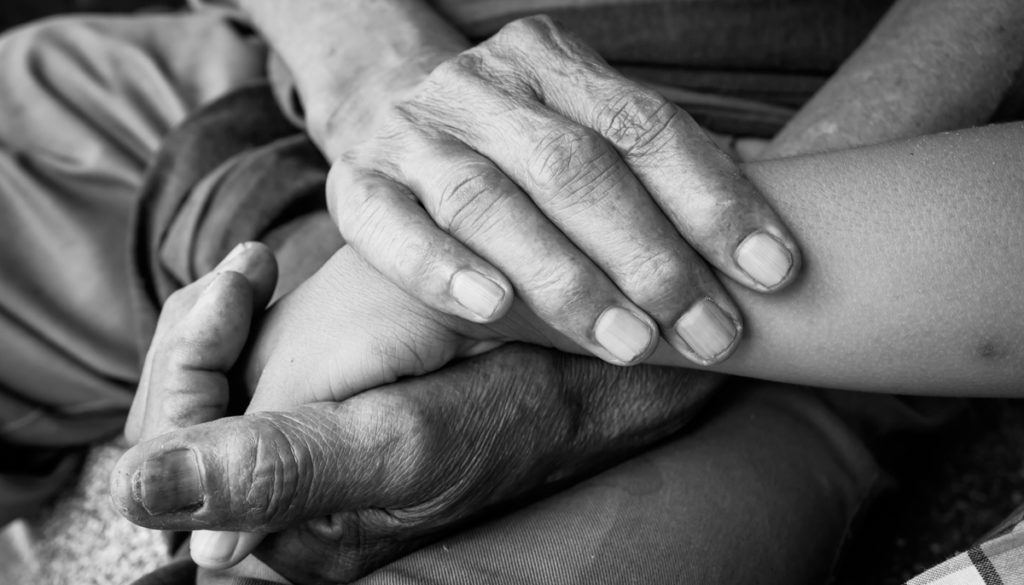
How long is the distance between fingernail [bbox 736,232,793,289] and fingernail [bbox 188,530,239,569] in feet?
1.34

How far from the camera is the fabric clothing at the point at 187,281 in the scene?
0.69 meters

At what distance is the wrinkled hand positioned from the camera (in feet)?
2.01

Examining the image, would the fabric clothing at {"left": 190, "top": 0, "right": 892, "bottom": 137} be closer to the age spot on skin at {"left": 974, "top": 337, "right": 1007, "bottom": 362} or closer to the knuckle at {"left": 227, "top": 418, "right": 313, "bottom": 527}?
the age spot on skin at {"left": 974, "top": 337, "right": 1007, "bottom": 362}

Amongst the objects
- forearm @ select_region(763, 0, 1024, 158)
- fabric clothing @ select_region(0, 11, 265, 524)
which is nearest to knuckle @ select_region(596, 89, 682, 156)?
forearm @ select_region(763, 0, 1024, 158)

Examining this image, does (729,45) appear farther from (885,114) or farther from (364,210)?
(364,210)

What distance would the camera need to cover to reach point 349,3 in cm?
100

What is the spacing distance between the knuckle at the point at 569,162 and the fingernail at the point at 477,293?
0.28ft

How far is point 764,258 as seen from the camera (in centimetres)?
61

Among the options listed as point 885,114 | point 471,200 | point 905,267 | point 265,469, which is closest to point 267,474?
point 265,469

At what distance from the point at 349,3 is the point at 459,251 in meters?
0.51

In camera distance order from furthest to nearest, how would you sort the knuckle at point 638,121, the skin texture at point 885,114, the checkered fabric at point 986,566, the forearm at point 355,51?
the forearm at point 355,51
the skin texture at point 885,114
the knuckle at point 638,121
the checkered fabric at point 986,566

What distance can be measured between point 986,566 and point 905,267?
206 millimetres

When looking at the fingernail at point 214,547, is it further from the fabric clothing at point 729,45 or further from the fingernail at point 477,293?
the fabric clothing at point 729,45

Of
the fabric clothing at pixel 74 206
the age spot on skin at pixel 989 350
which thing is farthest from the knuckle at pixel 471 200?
the fabric clothing at pixel 74 206
